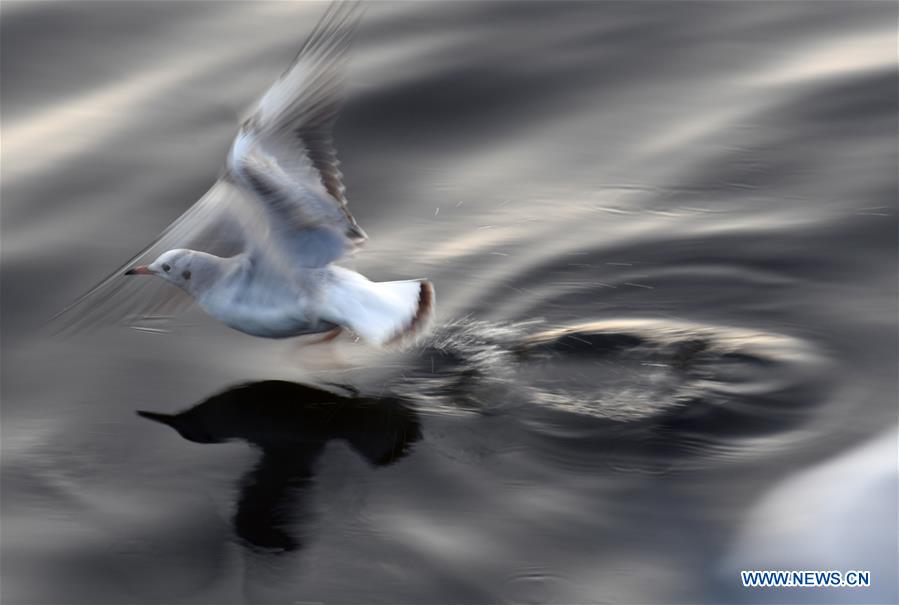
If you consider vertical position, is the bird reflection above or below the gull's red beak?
below

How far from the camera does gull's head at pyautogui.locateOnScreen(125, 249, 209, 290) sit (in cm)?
594

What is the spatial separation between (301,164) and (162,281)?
42.0 inches

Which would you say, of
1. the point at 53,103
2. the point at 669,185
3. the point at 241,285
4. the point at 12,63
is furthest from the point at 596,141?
the point at 12,63

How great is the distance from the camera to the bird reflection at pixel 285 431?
5.14 metres


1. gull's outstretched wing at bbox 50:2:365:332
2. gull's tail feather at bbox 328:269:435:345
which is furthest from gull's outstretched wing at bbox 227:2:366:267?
gull's tail feather at bbox 328:269:435:345

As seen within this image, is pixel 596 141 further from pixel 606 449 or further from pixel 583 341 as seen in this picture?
pixel 606 449

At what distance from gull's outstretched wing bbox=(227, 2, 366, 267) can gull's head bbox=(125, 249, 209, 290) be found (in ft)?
1.26

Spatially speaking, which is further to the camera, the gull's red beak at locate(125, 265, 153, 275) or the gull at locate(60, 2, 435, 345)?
the gull's red beak at locate(125, 265, 153, 275)

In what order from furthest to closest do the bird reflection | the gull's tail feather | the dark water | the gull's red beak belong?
1. the gull's red beak
2. the gull's tail feather
3. the bird reflection
4. the dark water

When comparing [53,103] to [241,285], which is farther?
[53,103]

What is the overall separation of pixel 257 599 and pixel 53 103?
5.22 m

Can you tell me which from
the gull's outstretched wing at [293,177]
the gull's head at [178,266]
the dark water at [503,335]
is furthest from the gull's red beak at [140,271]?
the dark water at [503,335]

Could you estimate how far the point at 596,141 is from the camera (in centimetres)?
799

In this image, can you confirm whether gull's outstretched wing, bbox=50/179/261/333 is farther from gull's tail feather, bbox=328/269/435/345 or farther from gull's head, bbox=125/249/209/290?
gull's tail feather, bbox=328/269/435/345
